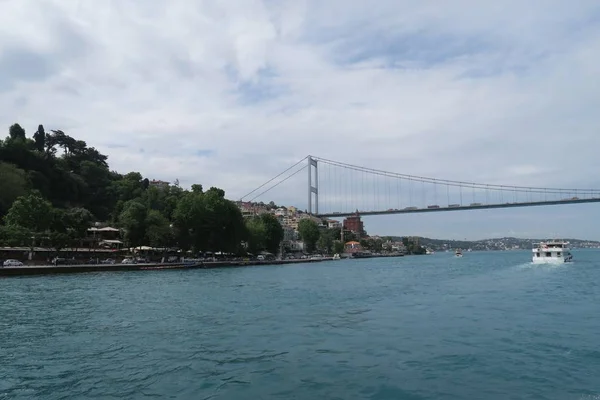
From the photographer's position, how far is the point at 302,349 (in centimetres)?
1208

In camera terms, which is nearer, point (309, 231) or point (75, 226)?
point (75, 226)

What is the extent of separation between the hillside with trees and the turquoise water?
105 ft

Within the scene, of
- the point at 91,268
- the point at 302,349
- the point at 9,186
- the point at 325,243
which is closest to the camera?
the point at 302,349

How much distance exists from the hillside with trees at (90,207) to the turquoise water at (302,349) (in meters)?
32.1

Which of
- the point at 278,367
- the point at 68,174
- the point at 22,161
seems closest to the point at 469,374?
the point at 278,367

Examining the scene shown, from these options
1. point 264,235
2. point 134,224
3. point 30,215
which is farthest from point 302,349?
point 264,235

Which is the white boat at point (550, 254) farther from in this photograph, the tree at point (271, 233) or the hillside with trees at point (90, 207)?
the tree at point (271, 233)

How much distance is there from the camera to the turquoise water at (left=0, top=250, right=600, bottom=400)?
29.4 ft

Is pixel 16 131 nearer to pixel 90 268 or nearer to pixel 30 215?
pixel 30 215

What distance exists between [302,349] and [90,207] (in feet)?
272

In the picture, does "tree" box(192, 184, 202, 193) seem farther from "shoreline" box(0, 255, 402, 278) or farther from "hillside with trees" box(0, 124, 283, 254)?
"shoreline" box(0, 255, 402, 278)

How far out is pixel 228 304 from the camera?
21.8 meters

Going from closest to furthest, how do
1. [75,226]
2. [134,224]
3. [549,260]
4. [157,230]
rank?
[75,226], [549,260], [157,230], [134,224]

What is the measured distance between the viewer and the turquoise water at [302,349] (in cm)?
896
